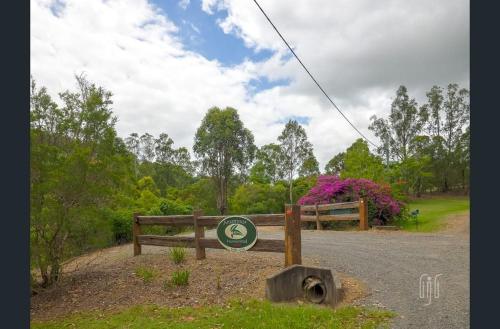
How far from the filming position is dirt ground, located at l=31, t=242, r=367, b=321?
6.39m

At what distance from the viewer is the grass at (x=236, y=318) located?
4.73 metres

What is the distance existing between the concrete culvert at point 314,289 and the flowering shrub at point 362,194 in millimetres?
10142

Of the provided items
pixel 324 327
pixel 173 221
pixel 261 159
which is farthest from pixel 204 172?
pixel 324 327

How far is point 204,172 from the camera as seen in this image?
34.9 metres

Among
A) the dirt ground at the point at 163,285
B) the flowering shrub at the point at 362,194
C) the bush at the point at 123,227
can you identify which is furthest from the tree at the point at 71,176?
the flowering shrub at the point at 362,194

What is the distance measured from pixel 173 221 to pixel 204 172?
25.7 metres

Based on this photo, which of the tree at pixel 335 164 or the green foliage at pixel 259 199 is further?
the tree at pixel 335 164

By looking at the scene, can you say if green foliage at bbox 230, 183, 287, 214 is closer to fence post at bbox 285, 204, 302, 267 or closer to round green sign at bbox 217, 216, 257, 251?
round green sign at bbox 217, 216, 257, 251

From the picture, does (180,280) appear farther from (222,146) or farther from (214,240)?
(222,146)

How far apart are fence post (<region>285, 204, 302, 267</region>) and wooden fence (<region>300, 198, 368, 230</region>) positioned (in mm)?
8290

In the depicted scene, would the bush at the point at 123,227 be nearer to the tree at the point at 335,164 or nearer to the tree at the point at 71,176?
the tree at the point at 71,176

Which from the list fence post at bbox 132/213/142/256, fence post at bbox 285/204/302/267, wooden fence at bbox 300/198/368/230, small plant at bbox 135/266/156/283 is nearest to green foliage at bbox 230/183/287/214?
wooden fence at bbox 300/198/368/230

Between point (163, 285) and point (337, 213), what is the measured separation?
32.4 feet

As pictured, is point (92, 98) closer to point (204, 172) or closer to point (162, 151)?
point (204, 172)
